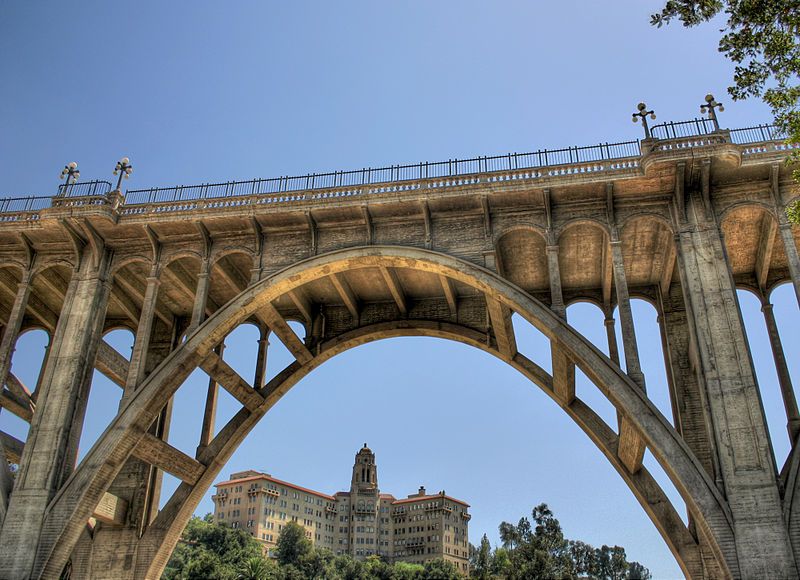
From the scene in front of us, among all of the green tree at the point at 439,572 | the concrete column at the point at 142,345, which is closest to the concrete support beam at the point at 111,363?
the concrete column at the point at 142,345

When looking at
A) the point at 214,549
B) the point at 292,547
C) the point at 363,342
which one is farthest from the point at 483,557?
the point at 363,342

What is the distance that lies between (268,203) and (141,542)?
45.5 ft

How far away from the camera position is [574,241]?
82.6 feet

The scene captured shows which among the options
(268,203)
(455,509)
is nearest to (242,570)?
(455,509)

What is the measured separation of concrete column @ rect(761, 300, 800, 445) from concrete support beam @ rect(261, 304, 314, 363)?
17628 millimetres

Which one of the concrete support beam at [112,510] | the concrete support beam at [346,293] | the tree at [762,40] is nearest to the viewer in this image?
the tree at [762,40]

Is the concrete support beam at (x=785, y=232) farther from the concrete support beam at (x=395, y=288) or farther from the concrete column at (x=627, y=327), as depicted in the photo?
the concrete support beam at (x=395, y=288)

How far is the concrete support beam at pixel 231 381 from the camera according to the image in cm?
2595

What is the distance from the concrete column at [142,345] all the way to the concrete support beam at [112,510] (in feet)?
17.5

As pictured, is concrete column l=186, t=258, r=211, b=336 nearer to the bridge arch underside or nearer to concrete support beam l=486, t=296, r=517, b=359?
the bridge arch underside

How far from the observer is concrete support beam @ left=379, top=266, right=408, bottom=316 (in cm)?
2661

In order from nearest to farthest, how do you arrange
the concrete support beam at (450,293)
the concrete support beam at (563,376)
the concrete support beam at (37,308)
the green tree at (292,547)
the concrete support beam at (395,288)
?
the concrete support beam at (563,376) < the concrete support beam at (395,288) < the concrete support beam at (450,293) < the concrete support beam at (37,308) < the green tree at (292,547)

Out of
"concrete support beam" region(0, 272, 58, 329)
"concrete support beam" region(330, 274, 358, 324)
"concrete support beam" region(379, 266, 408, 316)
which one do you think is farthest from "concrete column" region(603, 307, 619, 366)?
"concrete support beam" region(0, 272, 58, 329)

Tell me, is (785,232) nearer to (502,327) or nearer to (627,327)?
(627,327)
